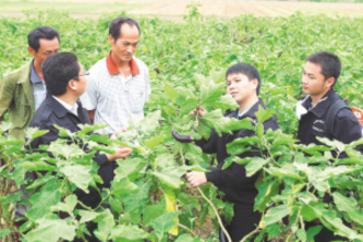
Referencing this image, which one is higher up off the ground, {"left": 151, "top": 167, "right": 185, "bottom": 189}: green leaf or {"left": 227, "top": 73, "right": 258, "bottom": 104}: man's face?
{"left": 227, "top": 73, "right": 258, "bottom": 104}: man's face

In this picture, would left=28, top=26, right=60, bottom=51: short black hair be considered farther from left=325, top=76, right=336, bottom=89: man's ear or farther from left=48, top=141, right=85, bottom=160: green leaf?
left=325, top=76, right=336, bottom=89: man's ear

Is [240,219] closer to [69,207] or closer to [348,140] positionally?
[348,140]

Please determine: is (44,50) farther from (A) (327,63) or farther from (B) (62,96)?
(A) (327,63)

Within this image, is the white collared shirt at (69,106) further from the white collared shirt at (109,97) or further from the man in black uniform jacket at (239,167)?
the man in black uniform jacket at (239,167)

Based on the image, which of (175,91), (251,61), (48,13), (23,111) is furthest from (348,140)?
(48,13)

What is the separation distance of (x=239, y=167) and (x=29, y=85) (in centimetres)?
155

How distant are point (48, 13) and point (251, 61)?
10.1 meters

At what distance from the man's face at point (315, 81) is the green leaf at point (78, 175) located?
1721mm

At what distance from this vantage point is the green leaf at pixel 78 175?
81.4 inches

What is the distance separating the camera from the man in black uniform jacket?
2717 millimetres

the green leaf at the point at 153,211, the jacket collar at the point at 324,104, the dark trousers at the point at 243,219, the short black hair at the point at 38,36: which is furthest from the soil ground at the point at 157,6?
the green leaf at the point at 153,211

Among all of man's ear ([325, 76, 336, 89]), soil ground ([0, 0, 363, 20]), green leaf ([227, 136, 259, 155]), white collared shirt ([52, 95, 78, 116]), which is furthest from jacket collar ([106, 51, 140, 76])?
soil ground ([0, 0, 363, 20])

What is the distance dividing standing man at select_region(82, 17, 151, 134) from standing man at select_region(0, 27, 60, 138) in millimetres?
320

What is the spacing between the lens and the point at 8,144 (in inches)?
96.4
